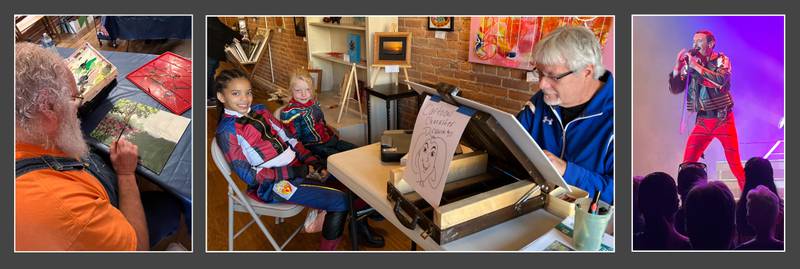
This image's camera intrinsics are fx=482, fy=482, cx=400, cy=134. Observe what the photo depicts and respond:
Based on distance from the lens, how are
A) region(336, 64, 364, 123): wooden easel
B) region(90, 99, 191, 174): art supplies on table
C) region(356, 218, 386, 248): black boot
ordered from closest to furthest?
1. region(90, 99, 191, 174): art supplies on table
2. region(356, 218, 386, 248): black boot
3. region(336, 64, 364, 123): wooden easel

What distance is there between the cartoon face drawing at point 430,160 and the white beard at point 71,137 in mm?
1097

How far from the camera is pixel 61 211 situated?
1.42 metres

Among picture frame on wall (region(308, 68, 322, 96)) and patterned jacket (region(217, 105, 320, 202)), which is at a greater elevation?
picture frame on wall (region(308, 68, 322, 96))

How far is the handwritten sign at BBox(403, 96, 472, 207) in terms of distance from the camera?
1.20m

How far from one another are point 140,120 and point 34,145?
31 cm

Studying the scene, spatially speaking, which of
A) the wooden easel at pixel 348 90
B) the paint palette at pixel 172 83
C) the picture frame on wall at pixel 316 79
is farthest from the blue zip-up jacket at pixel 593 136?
the picture frame on wall at pixel 316 79

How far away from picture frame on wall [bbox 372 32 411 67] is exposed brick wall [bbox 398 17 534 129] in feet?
0.20

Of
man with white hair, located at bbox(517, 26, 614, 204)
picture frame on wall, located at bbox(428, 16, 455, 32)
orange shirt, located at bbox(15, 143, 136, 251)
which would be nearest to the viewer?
orange shirt, located at bbox(15, 143, 136, 251)

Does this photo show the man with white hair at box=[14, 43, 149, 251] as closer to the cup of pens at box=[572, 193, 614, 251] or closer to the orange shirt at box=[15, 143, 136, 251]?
the orange shirt at box=[15, 143, 136, 251]

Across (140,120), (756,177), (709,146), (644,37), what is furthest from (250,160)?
(756,177)

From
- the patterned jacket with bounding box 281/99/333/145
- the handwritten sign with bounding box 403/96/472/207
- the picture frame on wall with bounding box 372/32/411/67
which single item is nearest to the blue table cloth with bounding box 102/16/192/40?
the handwritten sign with bounding box 403/96/472/207

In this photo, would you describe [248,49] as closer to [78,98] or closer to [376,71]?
[78,98]

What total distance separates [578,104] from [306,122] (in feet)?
5.59

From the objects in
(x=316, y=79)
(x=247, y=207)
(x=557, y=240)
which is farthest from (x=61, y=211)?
(x=316, y=79)
